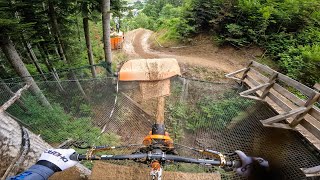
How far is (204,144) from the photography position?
292 inches

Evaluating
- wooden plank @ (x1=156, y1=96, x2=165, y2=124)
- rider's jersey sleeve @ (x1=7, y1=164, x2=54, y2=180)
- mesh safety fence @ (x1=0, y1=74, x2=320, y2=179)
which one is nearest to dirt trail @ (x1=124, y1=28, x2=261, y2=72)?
mesh safety fence @ (x1=0, y1=74, x2=320, y2=179)

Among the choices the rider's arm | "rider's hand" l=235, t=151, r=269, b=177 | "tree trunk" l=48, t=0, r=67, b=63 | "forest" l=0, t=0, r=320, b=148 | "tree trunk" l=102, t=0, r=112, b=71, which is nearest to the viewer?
the rider's arm

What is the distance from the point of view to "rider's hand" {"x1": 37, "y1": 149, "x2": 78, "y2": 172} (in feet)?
7.63

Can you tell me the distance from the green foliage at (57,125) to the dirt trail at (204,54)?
6.86 meters

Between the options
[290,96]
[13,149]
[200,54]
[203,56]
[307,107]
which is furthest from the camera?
[200,54]

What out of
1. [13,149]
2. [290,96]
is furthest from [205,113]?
[13,149]

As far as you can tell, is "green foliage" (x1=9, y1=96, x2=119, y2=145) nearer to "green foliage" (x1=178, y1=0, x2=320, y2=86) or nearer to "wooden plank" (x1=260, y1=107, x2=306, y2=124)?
"wooden plank" (x1=260, y1=107, x2=306, y2=124)

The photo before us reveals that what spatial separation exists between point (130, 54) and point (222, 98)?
27.6 ft

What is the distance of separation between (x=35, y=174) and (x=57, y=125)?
5.30 m

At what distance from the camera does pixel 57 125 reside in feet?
22.5

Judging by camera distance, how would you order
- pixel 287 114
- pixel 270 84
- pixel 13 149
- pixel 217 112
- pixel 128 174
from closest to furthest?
1. pixel 13 149
2. pixel 128 174
3. pixel 287 114
4. pixel 270 84
5. pixel 217 112

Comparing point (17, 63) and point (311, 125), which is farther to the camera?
point (17, 63)

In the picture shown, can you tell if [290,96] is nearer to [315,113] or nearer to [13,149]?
[315,113]

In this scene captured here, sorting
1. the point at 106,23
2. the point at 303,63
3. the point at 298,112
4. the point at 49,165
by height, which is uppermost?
the point at 106,23
